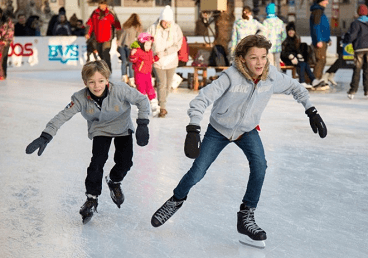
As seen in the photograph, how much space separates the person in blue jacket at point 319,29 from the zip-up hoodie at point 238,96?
30.7ft

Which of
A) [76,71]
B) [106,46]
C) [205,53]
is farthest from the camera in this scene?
[76,71]

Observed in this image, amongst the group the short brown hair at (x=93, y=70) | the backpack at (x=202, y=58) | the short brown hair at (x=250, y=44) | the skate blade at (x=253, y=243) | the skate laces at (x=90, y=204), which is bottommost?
the backpack at (x=202, y=58)

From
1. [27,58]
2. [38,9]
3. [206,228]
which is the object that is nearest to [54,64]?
[27,58]

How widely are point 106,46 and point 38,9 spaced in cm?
1622

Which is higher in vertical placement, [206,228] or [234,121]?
[234,121]

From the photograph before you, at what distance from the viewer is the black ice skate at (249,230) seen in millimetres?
3684

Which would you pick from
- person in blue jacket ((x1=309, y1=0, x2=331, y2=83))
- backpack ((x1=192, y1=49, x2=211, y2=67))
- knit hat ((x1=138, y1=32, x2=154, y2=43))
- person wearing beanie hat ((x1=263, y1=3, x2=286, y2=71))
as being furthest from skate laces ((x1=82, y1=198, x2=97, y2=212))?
person in blue jacket ((x1=309, y1=0, x2=331, y2=83))

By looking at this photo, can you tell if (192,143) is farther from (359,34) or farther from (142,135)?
(359,34)

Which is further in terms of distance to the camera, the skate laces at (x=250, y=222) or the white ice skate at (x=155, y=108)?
the white ice skate at (x=155, y=108)

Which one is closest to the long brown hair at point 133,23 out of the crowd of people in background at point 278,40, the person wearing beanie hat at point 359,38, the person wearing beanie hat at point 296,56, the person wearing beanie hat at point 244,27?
the crowd of people in background at point 278,40

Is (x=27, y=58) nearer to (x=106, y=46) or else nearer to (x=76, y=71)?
(x=76, y=71)

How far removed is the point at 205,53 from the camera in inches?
504

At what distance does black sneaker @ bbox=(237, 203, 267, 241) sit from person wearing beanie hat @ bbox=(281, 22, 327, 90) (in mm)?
9007

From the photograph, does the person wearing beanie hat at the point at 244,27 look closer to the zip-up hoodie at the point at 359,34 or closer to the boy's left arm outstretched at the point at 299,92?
the zip-up hoodie at the point at 359,34
